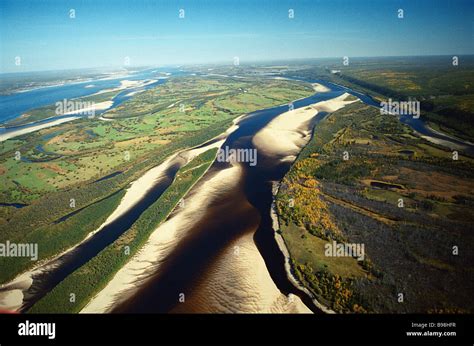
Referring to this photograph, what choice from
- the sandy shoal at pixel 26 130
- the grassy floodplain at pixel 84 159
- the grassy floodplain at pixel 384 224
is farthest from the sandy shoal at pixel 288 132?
the sandy shoal at pixel 26 130

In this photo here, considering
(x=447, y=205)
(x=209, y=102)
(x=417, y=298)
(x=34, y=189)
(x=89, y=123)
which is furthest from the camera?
(x=209, y=102)

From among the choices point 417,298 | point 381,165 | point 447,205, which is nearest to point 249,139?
point 381,165

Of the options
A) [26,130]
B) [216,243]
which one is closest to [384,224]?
[216,243]

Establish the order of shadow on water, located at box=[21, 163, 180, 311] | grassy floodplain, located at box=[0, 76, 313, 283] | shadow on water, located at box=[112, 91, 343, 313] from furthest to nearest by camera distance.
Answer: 1. grassy floodplain, located at box=[0, 76, 313, 283]
2. shadow on water, located at box=[21, 163, 180, 311]
3. shadow on water, located at box=[112, 91, 343, 313]

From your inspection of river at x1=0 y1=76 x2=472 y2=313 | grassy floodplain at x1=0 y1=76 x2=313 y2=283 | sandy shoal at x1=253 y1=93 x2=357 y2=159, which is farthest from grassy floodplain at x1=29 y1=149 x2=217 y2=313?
sandy shoal at x1=253 y1=93 x2=357 y2=159

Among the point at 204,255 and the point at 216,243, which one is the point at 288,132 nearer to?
the point at 216,243

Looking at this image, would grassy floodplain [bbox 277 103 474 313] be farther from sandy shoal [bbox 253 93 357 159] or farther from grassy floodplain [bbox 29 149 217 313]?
grassy floodplain [bbox 29 149 217 313]

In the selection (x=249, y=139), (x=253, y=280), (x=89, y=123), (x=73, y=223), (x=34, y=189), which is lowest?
(x=253, y=280)

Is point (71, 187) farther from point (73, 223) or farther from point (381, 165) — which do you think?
point (381, 165)
